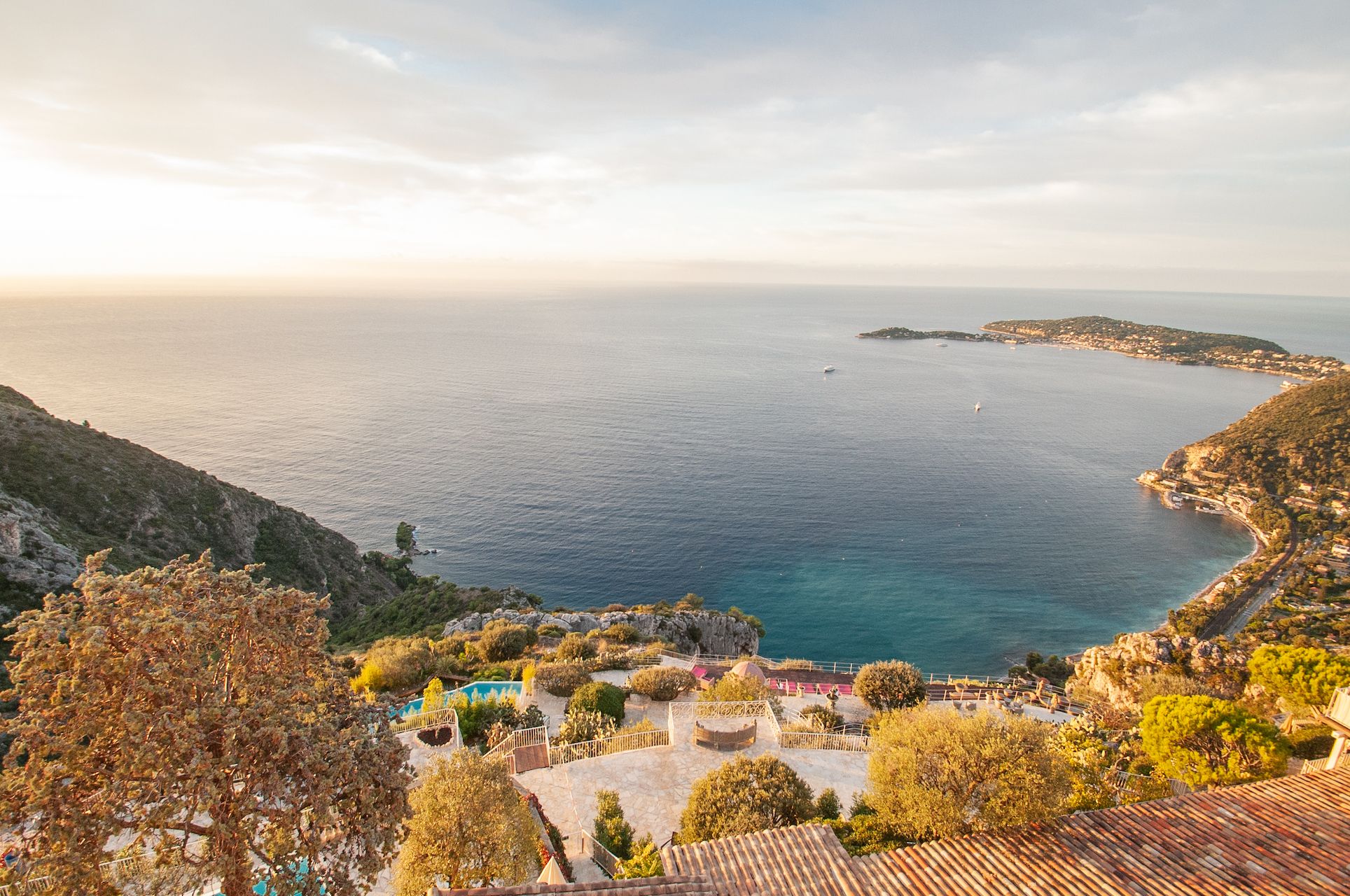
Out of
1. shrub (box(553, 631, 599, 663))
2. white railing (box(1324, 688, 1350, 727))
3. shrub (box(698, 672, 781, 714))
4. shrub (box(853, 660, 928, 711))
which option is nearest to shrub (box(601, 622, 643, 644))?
shrub (box(553, 631, 599, 663))

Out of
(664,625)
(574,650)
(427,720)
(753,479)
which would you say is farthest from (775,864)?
(753,479)

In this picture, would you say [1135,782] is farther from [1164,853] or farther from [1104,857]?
[1104,857]

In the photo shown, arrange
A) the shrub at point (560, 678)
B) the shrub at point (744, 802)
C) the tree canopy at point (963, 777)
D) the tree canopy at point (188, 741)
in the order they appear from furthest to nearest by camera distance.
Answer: the shrub at point (560, 678) → the shrub at point (744, 802) → the tree canopy at point (963, 777) → the tree canopy at point (188, 741)

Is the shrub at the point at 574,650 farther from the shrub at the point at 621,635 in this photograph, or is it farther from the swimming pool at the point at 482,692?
the shrub at the point at 621,635

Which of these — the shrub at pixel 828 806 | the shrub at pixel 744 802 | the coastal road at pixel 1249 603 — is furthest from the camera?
the coastal road at pixel 1249 603

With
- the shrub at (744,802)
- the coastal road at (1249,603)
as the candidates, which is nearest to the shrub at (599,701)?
the shrub at (744,802)

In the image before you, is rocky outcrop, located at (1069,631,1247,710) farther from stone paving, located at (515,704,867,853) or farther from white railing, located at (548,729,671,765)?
white railing, located at (548,729,671,765)

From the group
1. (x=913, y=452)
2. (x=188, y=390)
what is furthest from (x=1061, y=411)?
(x=188, y=390)
